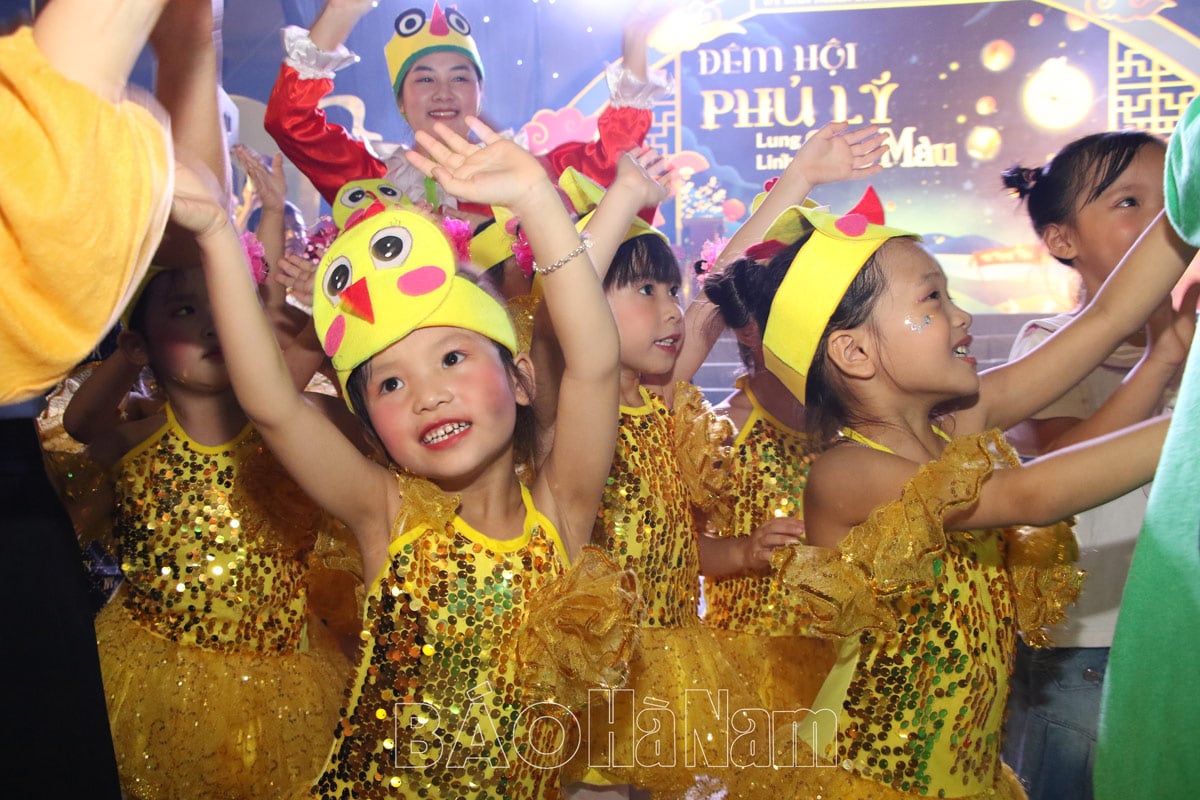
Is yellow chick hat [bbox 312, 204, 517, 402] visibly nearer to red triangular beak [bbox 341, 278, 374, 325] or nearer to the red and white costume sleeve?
red triangular beak [bbox 341, 278, 374, 325]

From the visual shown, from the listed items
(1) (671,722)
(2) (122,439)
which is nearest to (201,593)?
(2) (122,439)

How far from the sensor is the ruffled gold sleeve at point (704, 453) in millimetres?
2371

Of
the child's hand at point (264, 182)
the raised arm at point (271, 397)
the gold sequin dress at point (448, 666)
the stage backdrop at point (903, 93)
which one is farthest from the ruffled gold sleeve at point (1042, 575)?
the stage backdrop at point (903, 93)

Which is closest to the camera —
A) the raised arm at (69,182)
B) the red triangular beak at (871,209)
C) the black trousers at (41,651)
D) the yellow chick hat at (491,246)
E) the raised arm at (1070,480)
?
the raised arm at (69,182)

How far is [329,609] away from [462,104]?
175 cm

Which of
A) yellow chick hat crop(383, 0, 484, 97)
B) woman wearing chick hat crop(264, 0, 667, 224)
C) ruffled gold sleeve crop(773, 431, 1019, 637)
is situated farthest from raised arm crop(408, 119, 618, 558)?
yellow chick hat crop(383, 0, 484, 97)

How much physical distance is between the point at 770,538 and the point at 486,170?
1.06 metres

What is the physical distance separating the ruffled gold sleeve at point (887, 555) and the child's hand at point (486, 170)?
2.33 feet

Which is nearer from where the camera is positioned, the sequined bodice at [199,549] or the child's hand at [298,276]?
the sequined bodice at [199,549]

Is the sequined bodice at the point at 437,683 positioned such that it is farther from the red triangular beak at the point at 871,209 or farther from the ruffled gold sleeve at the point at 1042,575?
the red triangular beak at the point at 871,209

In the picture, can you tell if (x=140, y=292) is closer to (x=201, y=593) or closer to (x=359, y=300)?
(x=201, y=593)

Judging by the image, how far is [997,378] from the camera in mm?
2021

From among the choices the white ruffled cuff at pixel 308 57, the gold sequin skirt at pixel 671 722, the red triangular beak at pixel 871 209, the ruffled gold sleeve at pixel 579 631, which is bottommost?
the gold sequin skirt at pixel 671 722

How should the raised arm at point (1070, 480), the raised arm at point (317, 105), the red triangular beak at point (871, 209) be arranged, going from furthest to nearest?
1. the raised arm at point (317, 105)
2. the red triangular beak at point (871, 209)
3. the raised arm at point (1070, 480)
